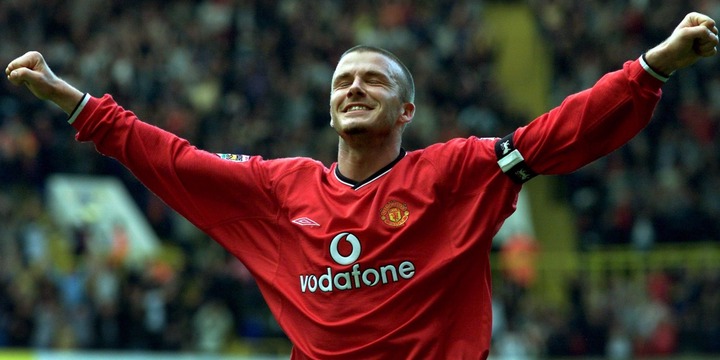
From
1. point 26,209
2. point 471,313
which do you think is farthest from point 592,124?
point 26,209

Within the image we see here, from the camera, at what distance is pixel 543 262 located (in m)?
19.9

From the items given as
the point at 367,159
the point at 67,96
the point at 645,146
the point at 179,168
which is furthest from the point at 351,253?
the point at 645,146

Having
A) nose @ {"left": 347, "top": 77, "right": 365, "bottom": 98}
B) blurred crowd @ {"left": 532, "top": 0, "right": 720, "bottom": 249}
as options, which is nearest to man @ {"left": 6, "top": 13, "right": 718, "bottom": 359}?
nose @ {"left": 347, "top": 77, "right": 365, "bottom": 98}

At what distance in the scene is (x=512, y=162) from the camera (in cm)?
561

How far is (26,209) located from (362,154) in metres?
13.0

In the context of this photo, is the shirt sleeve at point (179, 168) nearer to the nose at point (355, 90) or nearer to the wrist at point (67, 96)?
the wrist at point (67, 96)

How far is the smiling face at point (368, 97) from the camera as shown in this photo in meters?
6.00

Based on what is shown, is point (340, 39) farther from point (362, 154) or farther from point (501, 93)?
point (362, 154)

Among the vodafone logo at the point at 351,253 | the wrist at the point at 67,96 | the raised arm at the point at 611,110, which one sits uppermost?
the wrist at the point at 67,96

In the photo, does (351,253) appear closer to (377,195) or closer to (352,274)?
(352,274)

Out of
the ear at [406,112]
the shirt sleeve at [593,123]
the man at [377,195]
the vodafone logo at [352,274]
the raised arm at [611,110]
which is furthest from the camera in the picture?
the ear at [406,112]

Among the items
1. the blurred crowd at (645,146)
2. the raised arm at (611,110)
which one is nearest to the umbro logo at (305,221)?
the raised arm at (611,110)

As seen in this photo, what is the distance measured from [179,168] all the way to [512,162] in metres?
1.61

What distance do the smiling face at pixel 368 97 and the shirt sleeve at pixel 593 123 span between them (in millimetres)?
758
